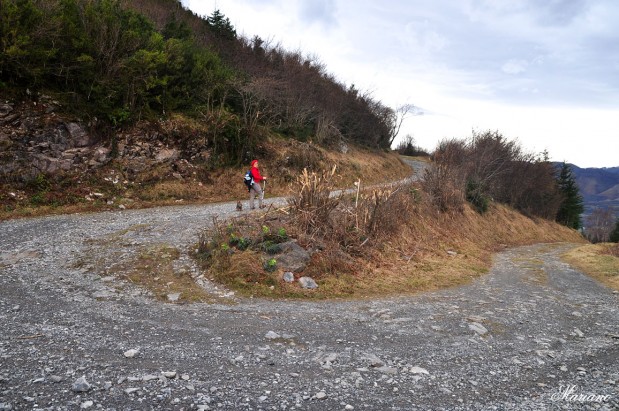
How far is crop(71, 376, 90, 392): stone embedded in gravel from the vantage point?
3701 mm

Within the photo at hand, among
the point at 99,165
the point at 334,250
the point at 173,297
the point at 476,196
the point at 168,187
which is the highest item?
the point at 99,165

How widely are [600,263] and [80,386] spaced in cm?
1812

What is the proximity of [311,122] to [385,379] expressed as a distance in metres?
24.0

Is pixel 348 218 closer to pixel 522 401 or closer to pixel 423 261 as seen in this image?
pixel 423 261

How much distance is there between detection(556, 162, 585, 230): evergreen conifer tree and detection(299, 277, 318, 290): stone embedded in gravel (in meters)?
44.2

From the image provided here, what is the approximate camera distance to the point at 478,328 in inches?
249

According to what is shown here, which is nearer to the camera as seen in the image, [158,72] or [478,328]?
[478,328]

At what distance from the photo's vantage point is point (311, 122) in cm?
2706

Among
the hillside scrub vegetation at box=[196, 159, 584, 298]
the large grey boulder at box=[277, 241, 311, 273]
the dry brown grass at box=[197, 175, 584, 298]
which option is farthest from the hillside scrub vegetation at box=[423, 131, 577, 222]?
the large grey boulder at box=[277, 241, 311, 273]

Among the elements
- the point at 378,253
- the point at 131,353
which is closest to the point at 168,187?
the point at 378,253

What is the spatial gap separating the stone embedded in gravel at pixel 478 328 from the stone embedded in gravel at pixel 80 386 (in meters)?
5.50

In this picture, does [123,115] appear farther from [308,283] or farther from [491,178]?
[491,178]

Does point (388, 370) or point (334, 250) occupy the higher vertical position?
point (334, 250)

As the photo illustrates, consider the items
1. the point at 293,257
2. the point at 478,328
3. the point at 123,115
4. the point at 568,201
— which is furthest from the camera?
the point at 568,201
